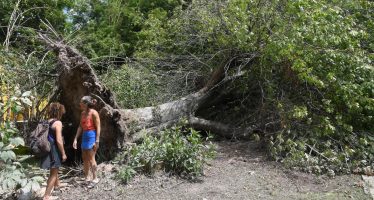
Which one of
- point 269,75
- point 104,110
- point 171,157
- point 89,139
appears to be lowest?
point 171,157

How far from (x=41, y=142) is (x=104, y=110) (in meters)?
1.48

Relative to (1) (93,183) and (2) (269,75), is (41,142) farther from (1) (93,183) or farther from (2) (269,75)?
(2) (269,75)

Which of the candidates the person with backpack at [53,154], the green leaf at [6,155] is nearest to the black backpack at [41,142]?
the person with backpack at [53,154]

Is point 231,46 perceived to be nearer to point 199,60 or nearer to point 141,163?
point 199,60

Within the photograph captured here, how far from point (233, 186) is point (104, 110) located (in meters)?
2.35

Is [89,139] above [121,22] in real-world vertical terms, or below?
below

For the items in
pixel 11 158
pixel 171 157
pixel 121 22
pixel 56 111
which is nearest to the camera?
pixel 11 158

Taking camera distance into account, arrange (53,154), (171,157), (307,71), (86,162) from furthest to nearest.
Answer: (307,71)
(171,157)
(86,162)
(53,154)

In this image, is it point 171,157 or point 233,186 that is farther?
point 171,157

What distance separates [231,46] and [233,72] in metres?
0.62

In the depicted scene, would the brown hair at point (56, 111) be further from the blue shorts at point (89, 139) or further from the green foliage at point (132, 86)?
the green foliage at point (132, 86)

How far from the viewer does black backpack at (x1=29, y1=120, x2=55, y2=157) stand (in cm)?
543

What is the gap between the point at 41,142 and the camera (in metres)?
5.45

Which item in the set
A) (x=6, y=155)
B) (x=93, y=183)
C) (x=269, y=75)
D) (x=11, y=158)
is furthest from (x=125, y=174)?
(x=269, y=75)
